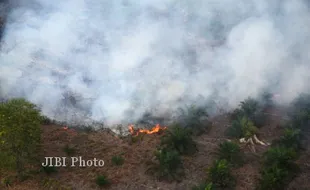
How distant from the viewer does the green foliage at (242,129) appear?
13.2 meters

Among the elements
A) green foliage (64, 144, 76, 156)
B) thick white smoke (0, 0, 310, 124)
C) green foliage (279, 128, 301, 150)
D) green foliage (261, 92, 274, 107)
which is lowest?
green foliage (279, 128, 301, 150)

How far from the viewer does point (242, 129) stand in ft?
43.5

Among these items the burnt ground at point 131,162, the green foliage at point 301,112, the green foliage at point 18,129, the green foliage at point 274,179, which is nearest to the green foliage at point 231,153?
the burnt ground at point 131,162

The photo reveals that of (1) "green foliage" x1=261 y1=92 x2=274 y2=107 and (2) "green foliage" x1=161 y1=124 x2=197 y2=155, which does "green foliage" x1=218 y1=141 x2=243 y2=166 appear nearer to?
(2) "green foliage" x1=161 y1=124 x2=197 y2=155

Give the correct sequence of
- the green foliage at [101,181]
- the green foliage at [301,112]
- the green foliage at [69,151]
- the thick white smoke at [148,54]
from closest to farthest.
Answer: the green foliage at [101,181] < the green foliage at [69,151] < the green foliage at [301,112] < the thick white smoke at [148,54]

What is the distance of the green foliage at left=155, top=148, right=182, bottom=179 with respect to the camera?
11.3 meters

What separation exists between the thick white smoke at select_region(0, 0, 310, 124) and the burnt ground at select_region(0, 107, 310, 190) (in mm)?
1394

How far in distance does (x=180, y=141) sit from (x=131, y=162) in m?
1.73

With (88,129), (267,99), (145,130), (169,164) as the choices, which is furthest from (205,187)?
(267,99)

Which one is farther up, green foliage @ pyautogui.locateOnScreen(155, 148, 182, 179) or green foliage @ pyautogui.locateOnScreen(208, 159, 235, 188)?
green foliage @ pyautogui.locateOnScreen(155, 148, 182, 179)

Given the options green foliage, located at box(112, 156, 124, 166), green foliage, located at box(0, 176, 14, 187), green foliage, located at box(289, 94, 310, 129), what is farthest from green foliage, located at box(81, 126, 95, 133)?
green foliage, located at box(289, 94, 310, 129)

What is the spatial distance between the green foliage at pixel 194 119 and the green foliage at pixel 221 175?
2.94 m

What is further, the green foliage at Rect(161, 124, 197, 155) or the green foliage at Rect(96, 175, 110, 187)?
the green foliage at Rect(161, 124, 197, 155)

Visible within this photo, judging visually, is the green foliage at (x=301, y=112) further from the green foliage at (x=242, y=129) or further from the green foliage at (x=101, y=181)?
the green foliage at (x=101, y=181)
